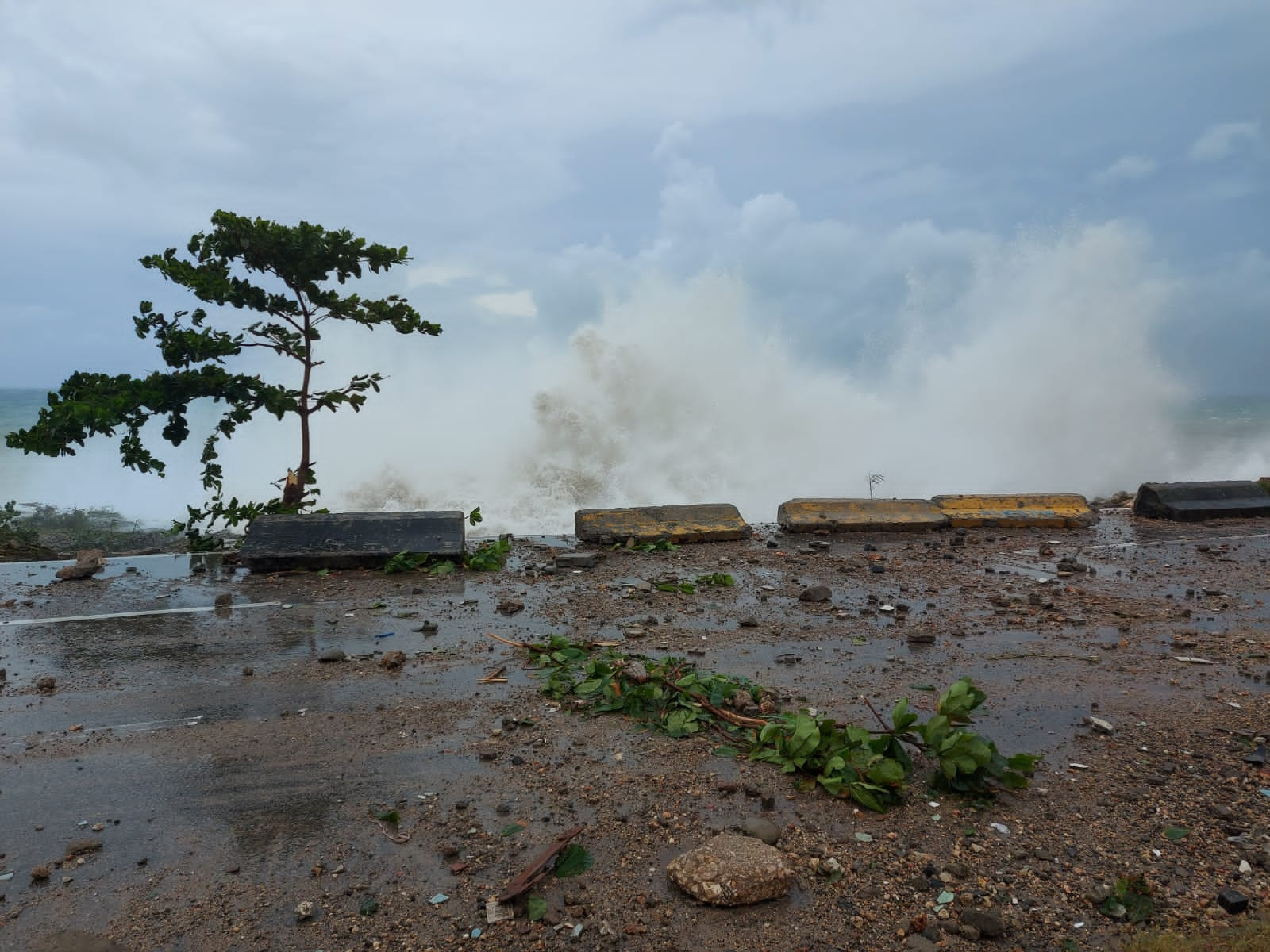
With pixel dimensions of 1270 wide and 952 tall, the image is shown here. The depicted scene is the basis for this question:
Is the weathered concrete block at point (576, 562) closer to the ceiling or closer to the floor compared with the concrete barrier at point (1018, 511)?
closer to the floor

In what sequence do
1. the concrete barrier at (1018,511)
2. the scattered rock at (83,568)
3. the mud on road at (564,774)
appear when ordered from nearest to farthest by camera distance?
1. the mud on road at (564,774)
2. the scattered rock at (83,568)
3. the concrete barrier at (1018,511)

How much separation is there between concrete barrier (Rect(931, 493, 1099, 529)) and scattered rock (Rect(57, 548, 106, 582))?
9.72 m

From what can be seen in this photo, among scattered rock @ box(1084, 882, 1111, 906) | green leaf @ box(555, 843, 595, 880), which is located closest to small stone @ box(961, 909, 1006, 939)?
scattered rock @ box(1084, 882, 1111, 906)

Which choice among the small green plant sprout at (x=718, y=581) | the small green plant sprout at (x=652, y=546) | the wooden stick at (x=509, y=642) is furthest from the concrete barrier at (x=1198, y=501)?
the wooden stick at (x=509, y=642)

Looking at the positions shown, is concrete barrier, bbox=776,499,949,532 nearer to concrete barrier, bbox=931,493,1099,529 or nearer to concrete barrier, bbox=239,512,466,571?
concrete barrier, bbox=931,493,1099,529

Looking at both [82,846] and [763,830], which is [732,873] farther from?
[82,846]

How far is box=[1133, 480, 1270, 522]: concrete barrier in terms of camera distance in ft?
35.9

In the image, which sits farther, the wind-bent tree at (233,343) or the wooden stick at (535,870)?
the wind-bent tree at (233,343)

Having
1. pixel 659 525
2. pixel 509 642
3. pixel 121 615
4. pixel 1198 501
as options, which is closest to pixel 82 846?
pixel 509 642

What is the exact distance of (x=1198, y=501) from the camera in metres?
11.1

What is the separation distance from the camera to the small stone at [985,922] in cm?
257

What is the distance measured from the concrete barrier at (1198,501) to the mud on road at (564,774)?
4381 millimetres

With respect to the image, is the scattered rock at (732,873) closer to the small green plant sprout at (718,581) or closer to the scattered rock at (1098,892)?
→ the scattered rock at (1098,892)

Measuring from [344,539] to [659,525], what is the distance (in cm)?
352
